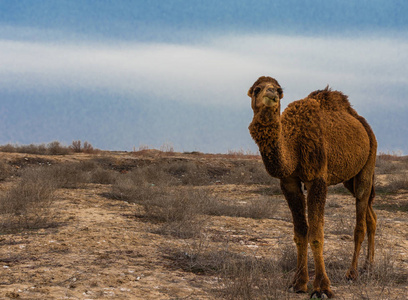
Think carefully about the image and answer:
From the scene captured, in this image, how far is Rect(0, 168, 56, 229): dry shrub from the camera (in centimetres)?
876

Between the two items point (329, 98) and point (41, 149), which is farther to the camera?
point (41, 149)

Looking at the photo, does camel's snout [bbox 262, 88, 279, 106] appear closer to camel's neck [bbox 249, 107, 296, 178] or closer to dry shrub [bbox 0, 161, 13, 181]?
camel's neck [bbox 249, 107, 296, 178]

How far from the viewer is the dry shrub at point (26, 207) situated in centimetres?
876

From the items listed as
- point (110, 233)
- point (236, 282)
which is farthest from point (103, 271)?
point (110, 233)

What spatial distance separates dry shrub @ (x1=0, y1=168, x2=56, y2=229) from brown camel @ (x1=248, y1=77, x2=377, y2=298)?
17.6ft

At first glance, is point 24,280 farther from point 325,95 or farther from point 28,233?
point 325,95

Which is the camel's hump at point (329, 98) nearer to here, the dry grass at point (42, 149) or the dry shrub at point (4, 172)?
the dry shrub at point (4, 172)

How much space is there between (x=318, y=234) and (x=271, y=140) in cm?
132

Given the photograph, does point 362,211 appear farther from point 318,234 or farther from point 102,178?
point 102,178

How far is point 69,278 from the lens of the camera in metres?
5.46

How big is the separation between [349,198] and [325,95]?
10.5 metres

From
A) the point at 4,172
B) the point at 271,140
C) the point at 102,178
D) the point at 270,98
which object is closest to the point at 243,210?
the point at 271,140

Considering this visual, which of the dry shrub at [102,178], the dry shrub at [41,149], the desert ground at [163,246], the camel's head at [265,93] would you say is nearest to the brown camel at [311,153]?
the camel's head at [265,93]

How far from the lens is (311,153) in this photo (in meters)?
5.25
